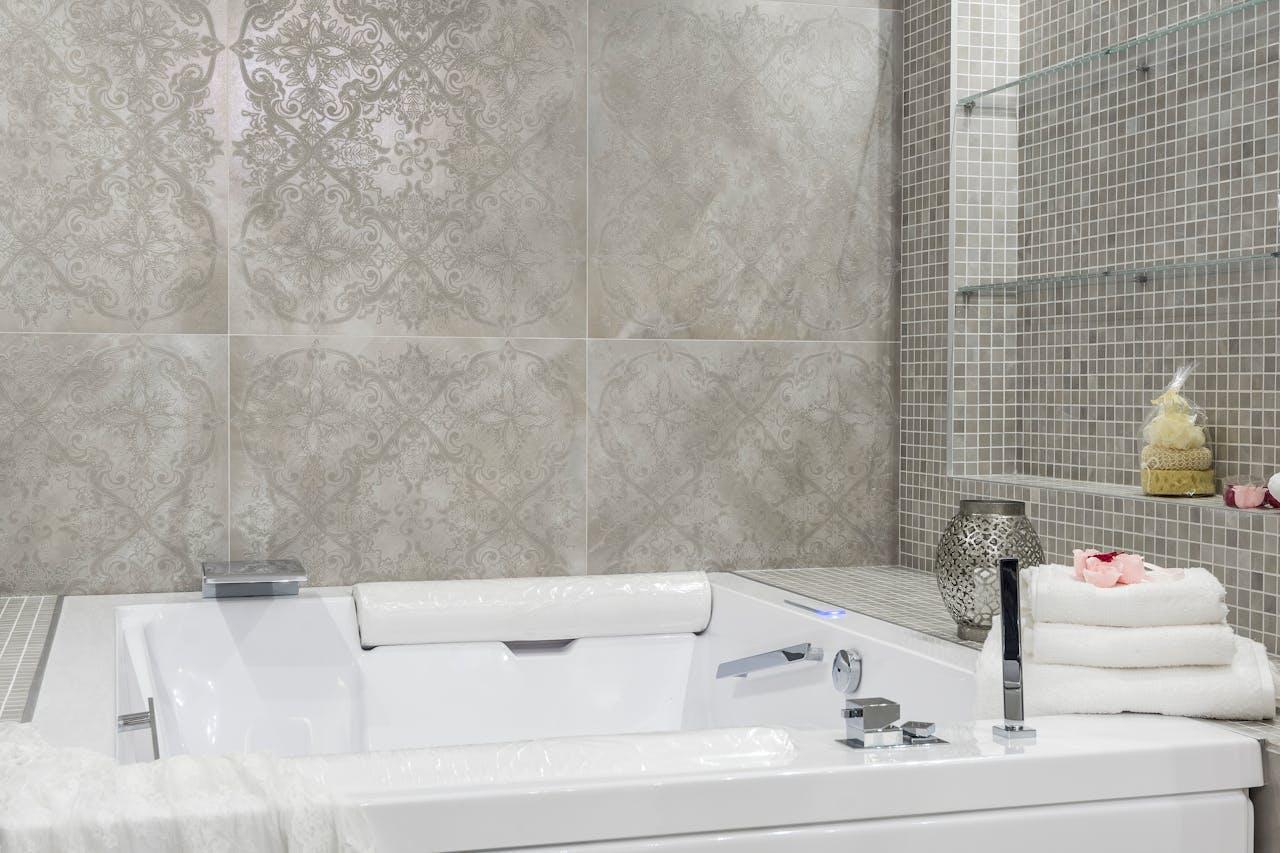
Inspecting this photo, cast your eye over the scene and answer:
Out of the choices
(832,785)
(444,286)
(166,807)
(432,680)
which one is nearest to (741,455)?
(444,286)

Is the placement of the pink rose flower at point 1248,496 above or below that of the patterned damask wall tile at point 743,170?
below

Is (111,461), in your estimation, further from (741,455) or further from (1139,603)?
(1139,603)

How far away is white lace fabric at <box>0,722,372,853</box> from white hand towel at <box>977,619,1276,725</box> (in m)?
0.81

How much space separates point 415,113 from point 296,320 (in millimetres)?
477

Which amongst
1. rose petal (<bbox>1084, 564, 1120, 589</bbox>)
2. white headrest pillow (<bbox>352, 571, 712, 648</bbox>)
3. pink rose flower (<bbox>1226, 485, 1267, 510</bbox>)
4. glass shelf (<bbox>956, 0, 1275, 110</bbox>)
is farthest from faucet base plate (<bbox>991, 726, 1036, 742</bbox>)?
glass shelf (<bbox>956, 0, 1275, 110</bbox>)

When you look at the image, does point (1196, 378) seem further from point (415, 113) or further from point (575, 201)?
point (415, 113)

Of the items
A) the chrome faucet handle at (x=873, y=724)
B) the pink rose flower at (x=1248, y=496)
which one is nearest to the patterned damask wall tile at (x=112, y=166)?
the chrome faucet handle at (x=873, y=724)

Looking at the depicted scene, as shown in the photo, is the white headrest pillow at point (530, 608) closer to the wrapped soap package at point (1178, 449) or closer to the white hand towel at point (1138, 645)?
the wrapped soap package at point (1178, 449)

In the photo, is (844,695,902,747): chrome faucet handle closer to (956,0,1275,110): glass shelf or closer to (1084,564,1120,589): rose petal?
(1084,564,1120,589): rose petal

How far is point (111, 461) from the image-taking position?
2373 mm

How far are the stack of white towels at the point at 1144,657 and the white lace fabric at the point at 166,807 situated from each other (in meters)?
0.82

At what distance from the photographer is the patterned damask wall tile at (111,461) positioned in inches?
91.7

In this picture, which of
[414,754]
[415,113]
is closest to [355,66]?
[415,113]

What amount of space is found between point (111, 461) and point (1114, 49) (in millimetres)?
2006
